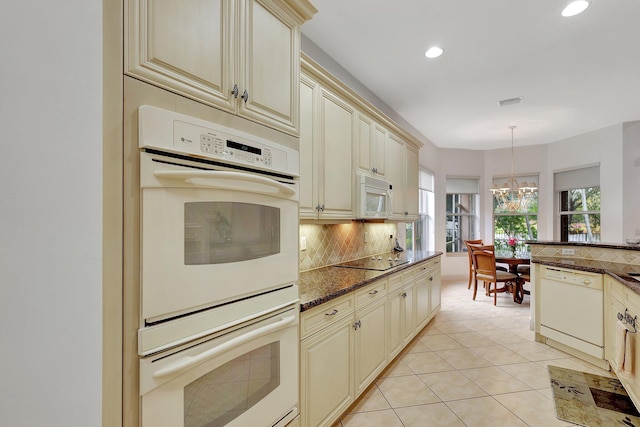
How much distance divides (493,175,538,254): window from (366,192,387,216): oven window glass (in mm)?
4680

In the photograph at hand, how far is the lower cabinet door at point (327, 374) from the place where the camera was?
1719mm

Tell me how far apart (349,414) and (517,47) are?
3.45m

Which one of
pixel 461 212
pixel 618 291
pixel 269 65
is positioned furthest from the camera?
pixel 461 212

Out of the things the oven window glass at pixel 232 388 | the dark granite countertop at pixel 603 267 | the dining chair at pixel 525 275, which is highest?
the dark granite countertop at pixel 603 267

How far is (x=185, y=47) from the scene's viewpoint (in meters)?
1.09

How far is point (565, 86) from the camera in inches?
150

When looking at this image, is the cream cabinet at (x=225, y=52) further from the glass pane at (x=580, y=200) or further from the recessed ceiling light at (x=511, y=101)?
the glass pane at (x=580, y=200)

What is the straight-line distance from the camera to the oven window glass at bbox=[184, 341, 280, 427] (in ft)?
3.66

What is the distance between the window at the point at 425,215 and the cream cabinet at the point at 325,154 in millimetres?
3587

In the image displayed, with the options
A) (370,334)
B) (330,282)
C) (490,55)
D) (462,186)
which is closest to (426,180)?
(462,186)

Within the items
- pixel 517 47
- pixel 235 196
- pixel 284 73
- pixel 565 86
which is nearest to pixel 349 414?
pixel 235 196

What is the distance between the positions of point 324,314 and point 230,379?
729 millimetres

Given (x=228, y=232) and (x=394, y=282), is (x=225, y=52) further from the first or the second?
(x=394, y=282)

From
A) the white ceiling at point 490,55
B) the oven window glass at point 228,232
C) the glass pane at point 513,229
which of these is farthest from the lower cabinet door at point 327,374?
the glass pane at point 513,229
